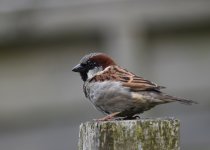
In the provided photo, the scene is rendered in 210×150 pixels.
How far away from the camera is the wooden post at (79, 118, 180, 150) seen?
300cm

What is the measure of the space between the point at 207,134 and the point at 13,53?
2.05 metres

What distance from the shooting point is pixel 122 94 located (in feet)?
13.1

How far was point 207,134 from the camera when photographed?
26.2ft

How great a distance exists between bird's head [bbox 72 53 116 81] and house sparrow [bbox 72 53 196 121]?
3.8 inches

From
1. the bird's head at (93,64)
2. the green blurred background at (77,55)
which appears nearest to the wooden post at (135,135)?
the bird's head at (93,64)

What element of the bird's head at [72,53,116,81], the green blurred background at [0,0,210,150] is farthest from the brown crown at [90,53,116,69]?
the green blurred background at [0,0,210,150]

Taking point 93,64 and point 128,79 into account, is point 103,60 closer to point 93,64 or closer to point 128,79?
point 93,64

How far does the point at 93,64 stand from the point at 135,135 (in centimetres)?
133

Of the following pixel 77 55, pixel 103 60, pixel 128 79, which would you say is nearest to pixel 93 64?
pixel 103 60

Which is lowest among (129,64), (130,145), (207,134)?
(130,145)

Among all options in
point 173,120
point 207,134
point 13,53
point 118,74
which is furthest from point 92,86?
point 13,53

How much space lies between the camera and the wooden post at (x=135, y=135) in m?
3.00

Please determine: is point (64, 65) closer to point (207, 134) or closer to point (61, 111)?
point (61, 111)

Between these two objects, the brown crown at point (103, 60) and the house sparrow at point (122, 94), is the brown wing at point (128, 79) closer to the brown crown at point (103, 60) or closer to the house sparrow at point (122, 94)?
the house sparrow at point (122, 94)
